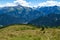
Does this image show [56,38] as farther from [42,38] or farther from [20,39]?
[20,39]

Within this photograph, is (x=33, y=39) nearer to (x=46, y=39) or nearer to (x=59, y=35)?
(x=46, y=39)

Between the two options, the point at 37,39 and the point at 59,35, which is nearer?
the point at 37,39

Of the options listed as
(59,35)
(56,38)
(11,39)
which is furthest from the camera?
(59,35)

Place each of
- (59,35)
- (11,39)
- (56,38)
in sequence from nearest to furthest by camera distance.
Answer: (11,39) → (56,38) → (59,35)

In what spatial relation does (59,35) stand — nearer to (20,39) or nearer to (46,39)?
(46,39)

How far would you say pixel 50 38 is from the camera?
86.9 metres

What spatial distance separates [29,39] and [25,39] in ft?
6.63

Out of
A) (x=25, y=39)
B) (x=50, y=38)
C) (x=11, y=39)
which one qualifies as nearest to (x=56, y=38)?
(x=50, y=38)

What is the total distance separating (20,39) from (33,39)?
6601 millimetres

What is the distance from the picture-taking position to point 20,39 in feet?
279

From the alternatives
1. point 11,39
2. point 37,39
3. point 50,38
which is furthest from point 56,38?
point 11,39

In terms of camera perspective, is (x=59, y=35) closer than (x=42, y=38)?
No

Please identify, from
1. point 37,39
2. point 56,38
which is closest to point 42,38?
point 37,39

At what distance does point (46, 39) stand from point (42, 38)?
2.61m
